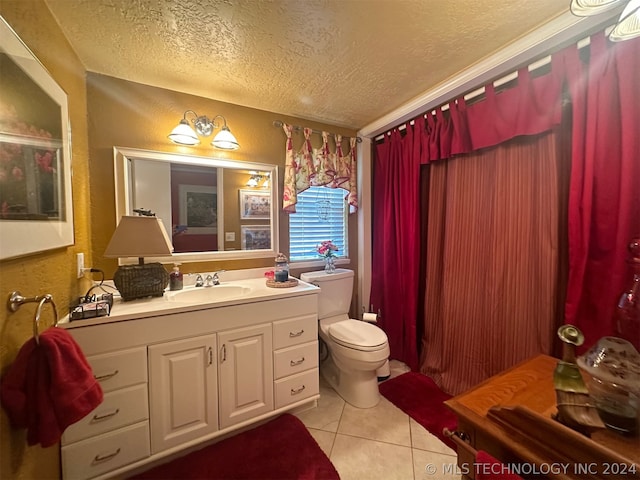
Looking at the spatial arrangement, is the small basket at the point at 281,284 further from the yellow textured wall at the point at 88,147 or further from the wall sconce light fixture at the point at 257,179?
the wall sconce light fixture at the point at 257,179

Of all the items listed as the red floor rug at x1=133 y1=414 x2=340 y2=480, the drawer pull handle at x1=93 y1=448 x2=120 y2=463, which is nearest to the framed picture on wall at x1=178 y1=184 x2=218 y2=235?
the drawer pull handle at x1=93 y1=448 x2=120 y2=463

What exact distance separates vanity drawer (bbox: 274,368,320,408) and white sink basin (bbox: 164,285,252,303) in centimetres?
63

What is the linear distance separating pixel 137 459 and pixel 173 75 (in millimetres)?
2171

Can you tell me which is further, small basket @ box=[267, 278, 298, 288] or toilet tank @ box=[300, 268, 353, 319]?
toilet tank @ box=[300, 268, 353, 319]

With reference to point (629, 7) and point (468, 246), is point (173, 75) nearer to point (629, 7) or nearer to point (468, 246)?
point (629, 7)

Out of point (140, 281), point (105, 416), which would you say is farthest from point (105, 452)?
point (140, 281)

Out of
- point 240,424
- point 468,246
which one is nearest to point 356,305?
point 468,246

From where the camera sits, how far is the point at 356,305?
2.57 metres

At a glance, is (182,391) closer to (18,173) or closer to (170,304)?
(170,304)

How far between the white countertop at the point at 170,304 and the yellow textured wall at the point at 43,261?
18 cm

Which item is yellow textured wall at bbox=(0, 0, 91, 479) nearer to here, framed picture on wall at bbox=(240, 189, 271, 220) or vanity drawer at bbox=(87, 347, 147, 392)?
vanity drawer at bbox=(87, 347, 147, 392)

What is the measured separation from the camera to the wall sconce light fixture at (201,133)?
1.71 metres

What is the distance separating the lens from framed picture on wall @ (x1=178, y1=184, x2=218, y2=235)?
5.96ft

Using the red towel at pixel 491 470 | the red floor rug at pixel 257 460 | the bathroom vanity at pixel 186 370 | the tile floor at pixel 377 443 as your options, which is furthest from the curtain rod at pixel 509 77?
the red floor rug at pixel 257 460
